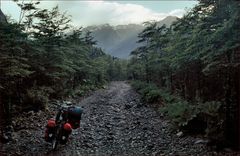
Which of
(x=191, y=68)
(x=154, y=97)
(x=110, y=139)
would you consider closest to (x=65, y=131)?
(x=110, y=139)

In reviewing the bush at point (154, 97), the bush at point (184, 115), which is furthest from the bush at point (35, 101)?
the bush at point (154, 97)

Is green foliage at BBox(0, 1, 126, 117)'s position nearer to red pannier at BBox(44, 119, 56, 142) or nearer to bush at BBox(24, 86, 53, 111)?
bush at BBox(24, 86, 53, 111)

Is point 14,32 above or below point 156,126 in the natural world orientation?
above

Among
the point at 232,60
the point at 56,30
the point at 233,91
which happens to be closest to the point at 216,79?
the point at 233,91

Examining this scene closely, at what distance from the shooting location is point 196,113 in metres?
10.8

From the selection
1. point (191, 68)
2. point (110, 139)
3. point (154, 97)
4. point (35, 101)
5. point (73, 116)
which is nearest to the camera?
point (73, 116)

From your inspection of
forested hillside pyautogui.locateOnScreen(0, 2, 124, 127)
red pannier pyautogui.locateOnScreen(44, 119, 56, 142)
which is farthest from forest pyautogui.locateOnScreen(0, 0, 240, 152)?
red pannier pyautogui.locateOnScreen(44, 119, 56, 142)

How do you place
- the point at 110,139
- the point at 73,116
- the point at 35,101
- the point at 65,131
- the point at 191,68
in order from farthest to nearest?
the point at 191,68
the point at 35,101
the point at 110,139
the point at 73,116
the point at 65,131

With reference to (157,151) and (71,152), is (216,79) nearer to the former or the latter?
(157,151)

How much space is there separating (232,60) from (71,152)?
5.19 m

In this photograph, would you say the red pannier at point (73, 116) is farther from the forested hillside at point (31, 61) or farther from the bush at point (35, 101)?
the bush at point (35, 101)

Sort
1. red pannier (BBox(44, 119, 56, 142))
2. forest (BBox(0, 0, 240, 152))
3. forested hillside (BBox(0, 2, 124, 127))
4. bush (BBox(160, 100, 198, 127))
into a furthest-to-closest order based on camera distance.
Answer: forested hillside (BBox(0, 2, 124, 127))
bush (BBox(160, 100, 198, 127))
red pannier (BBox(44, 119, 56, 142))
forest (BBox(0, 0, 240, 152))

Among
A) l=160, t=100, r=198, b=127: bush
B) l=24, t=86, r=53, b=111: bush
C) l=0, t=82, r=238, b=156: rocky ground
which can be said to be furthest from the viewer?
l=24, t=86, r=53, b=111: bush

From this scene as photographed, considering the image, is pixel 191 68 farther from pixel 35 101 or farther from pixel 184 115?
pixel 35 101
